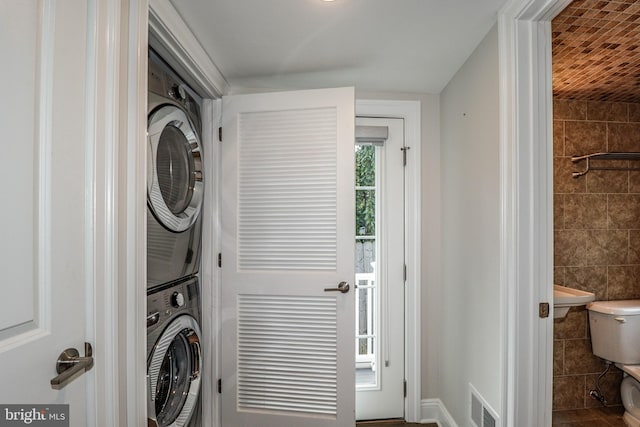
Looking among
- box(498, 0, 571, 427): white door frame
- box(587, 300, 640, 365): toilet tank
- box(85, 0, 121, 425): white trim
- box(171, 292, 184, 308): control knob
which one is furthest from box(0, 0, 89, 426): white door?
box(587, 300, 640, 365): toilet tank

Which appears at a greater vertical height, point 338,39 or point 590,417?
point 338,39

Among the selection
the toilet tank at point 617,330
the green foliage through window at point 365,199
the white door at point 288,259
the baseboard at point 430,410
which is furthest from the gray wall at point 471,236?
the toilet tank at point 617,330

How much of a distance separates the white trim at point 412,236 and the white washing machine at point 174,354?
1.35 metres

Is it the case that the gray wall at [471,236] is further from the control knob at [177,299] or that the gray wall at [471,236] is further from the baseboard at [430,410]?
the control knob at [177,299]

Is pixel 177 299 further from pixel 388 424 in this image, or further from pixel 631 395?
pixel 631 395

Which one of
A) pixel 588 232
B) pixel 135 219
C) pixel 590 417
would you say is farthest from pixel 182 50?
pixel 590 417

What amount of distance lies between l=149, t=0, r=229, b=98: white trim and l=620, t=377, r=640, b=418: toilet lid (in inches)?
133

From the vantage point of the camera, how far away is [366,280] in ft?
7.63

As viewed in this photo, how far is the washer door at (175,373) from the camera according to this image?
1415 millimetres

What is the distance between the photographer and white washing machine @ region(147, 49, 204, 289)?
4.49 feet

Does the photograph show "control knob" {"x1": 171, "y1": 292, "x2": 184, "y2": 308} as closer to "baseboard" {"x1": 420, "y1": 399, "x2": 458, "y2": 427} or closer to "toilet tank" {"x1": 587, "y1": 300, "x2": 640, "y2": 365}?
"baseboard" {"x1": 420, "y1": 399, "x2": 458, "y2": 427}

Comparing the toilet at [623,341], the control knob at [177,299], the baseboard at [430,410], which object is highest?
the control knob at [177,299]

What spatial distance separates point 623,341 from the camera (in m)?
2.22

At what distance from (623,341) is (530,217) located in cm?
175
